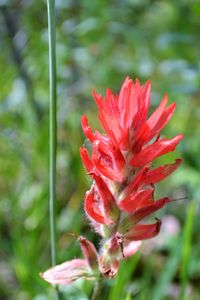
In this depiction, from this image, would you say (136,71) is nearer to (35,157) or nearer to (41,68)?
(41,68)

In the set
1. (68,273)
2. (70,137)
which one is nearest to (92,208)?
(68,273)

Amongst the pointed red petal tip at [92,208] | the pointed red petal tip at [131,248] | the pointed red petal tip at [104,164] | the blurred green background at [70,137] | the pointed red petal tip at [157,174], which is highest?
the pointed red petal tip at [104,164]

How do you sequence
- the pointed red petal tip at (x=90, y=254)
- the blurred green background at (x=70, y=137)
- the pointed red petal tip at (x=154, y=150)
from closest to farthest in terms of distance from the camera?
1. the pointed red petal tip at (x=154, y=150)
2. the pointed red petal tip at (x=90, y=254)
3. the blurred green background at (x=70, y=137)

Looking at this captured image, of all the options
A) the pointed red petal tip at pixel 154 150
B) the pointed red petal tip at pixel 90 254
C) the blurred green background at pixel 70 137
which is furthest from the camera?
the blurred green background at pixel 70 137

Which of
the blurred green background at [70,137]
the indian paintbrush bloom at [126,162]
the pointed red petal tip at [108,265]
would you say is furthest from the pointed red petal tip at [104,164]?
the blurred green background at [70,137]

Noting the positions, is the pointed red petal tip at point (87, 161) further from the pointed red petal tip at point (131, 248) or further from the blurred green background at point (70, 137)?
the blurred green background at point (70, 137)

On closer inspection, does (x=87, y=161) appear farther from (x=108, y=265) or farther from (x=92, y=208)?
(x=108, y=265)
